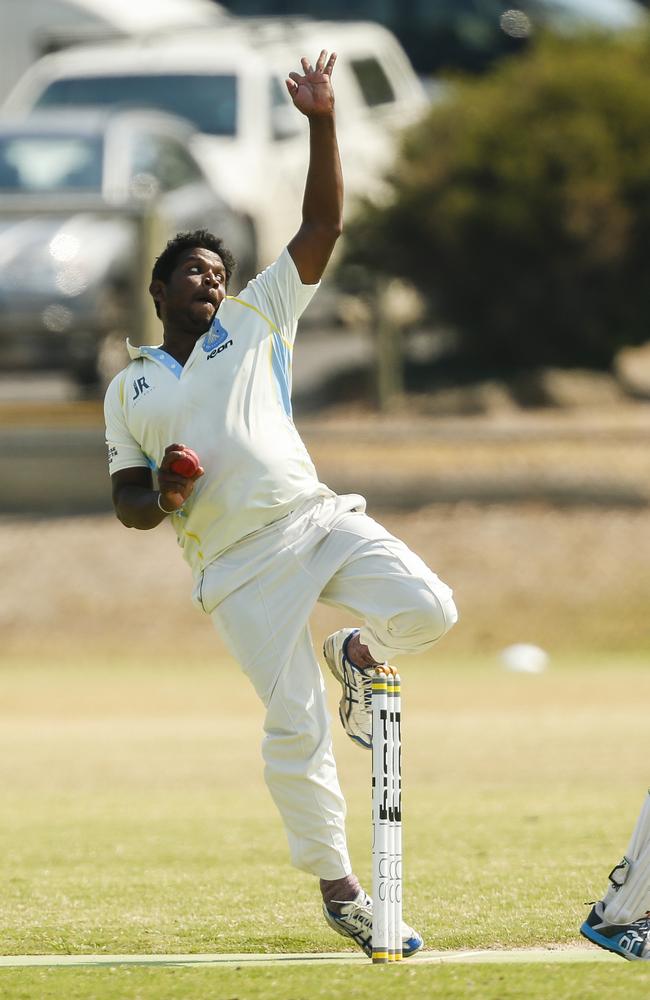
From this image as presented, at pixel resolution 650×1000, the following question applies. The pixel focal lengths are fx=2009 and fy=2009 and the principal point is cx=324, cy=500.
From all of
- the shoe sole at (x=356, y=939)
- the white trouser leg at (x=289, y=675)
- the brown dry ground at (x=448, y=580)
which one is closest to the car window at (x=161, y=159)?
the brown dry ground at (x=448, y=580)

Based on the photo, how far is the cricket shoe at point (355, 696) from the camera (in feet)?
18.8

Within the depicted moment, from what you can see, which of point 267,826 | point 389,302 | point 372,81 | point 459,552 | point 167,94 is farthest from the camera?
point 372,81

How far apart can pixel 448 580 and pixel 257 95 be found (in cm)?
632

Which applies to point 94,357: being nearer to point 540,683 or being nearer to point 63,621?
point 63,621

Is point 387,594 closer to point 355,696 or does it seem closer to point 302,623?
point 302,623

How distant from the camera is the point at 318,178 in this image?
5.72m

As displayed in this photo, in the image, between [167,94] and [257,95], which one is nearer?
[257,95]

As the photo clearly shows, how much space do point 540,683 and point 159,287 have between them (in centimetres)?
851

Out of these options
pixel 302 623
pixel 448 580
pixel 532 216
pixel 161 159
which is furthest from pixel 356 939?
pixel 532 216

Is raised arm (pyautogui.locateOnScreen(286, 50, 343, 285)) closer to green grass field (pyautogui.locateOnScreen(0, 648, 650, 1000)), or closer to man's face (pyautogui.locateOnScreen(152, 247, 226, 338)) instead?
man's face (pyautogui.locateOnScreen(152, 247, 226, 338))

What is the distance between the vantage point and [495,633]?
1553cm

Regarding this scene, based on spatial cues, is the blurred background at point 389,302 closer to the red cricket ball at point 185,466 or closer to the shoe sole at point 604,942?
the shoe sole at point 604,942

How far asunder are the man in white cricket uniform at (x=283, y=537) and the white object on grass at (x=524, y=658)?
9.09 meters

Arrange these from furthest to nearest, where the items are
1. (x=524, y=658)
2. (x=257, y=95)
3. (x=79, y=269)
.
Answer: (x=257, y=95)
(x=79, y=269)
(x=524, y=658)
